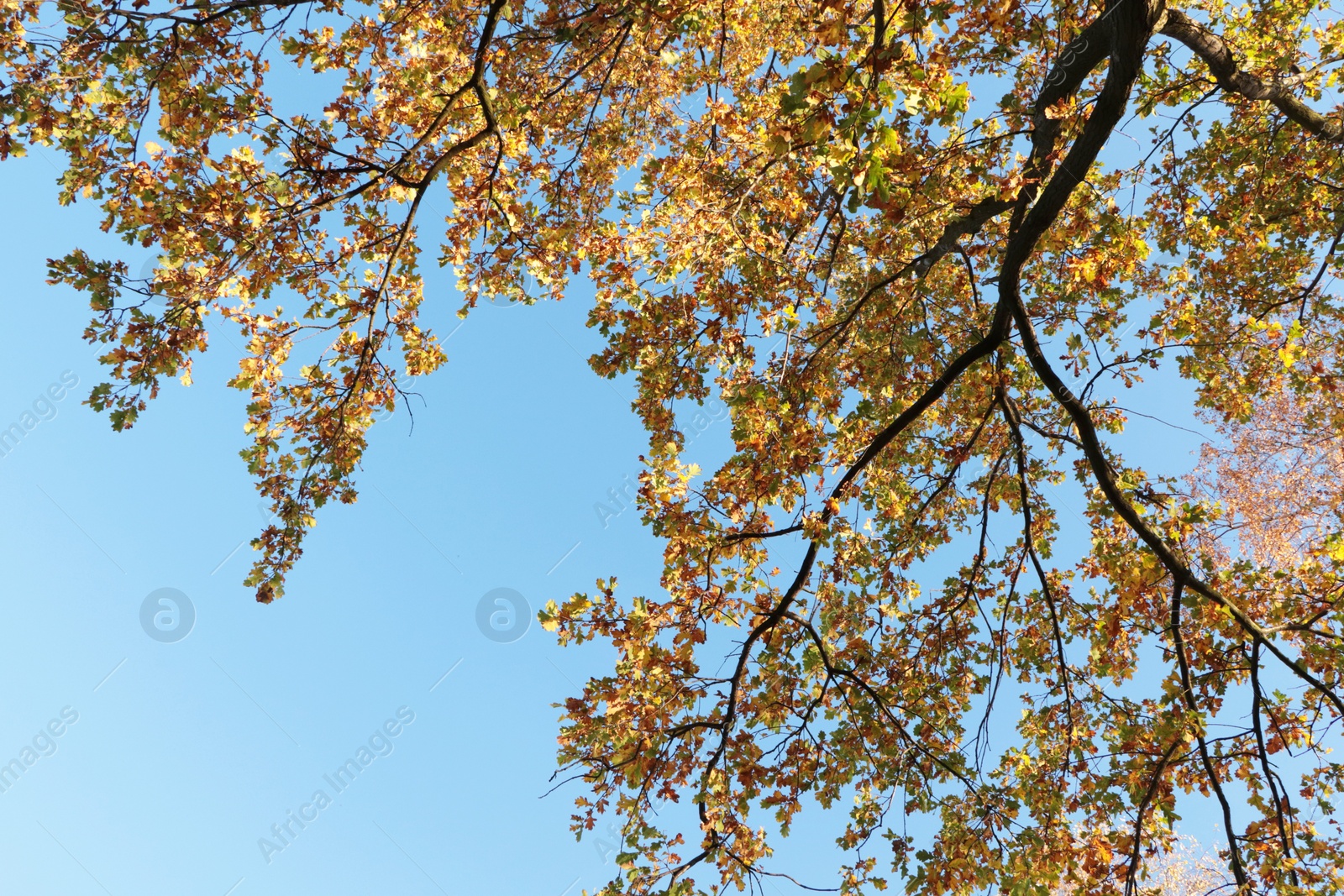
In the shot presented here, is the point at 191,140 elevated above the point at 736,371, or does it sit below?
below

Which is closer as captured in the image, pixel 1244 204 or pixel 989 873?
pixel 989 873

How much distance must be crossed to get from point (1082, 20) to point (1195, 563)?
5.13 metres

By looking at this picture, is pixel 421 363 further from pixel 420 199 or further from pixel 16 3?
pixel 16 3

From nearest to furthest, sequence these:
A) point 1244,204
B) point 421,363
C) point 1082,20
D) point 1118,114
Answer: point 1118,114, point 1082,20, point 421,363, point 1244,204

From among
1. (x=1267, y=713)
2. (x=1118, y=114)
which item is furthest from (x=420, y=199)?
(x=1267, y=713)

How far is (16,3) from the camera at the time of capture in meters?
5.27

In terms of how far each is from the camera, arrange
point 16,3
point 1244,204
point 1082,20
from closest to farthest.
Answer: point 16,3 → point 1082,20 → point 1244,204

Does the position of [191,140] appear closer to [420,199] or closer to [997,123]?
[420,199]

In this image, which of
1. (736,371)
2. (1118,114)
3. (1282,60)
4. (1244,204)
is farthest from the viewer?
(1244,204)

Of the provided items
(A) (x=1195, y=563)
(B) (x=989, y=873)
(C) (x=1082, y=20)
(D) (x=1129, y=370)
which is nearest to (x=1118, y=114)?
Answer: (D) (x=1129, y=370)

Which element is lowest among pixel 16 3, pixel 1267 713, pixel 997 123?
pixel 16 3

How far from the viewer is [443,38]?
22.5ft

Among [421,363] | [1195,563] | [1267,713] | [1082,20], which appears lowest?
[421,363]

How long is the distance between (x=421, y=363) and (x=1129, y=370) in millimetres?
6483
